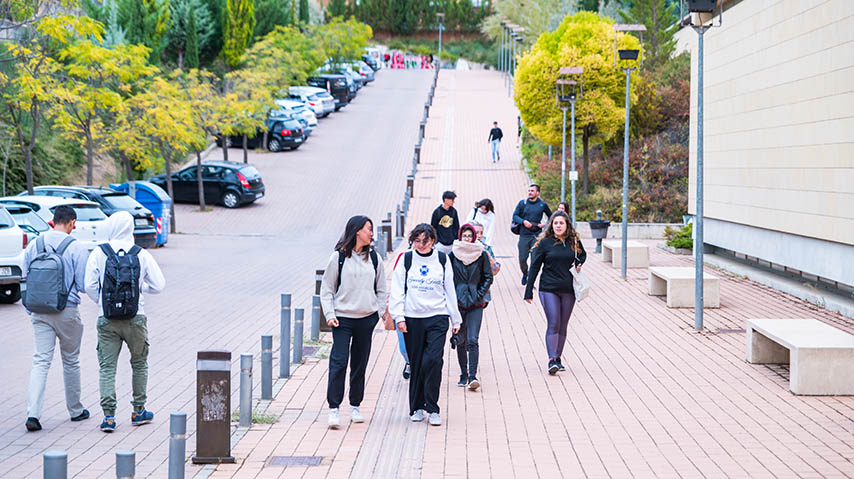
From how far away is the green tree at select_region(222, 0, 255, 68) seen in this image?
2231 inches

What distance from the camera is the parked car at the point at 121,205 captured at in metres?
22.1

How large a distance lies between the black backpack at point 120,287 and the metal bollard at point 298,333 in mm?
2885

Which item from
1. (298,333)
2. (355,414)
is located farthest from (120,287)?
(298,333)

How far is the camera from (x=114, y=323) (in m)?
7.83

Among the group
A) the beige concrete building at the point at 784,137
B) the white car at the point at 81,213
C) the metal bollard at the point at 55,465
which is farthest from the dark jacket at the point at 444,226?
the metal bollard at the point at 55,465

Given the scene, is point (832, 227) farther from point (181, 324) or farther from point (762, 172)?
point (181, 324)

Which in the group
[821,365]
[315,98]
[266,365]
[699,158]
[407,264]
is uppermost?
[315,98]

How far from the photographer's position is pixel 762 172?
17734mm

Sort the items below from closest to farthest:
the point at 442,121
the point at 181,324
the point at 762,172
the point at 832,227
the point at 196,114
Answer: the point at 181,324
the point at 832,227
the point at 762,172
the point at 196,114
the point at 442,121

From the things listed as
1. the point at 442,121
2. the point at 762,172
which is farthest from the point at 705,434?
the point at 442,121

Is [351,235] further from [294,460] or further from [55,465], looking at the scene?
[55,465]

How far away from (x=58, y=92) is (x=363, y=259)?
52.9 feet

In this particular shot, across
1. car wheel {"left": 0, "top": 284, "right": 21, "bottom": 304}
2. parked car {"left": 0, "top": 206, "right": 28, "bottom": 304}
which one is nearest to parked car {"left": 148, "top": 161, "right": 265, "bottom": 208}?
car wheel {"left": 0, "top": 284, "right": 21, "bottom": 304}

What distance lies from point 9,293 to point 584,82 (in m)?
21.0
